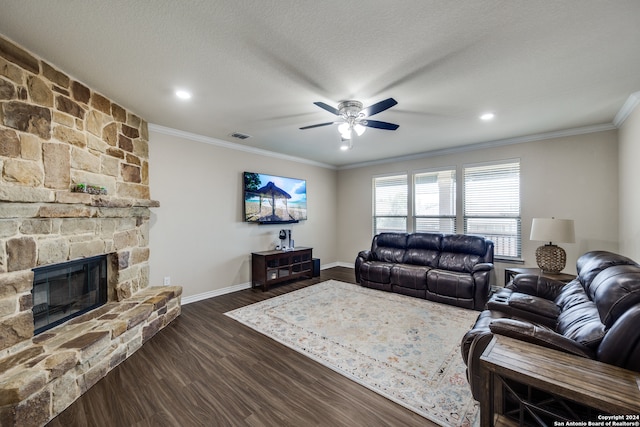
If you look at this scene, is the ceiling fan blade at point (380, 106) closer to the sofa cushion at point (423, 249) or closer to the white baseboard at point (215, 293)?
the sofa cushion at point (423, 249)

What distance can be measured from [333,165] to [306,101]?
3.96 meters

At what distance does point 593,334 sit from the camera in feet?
5.05

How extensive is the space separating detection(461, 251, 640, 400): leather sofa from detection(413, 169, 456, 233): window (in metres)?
2.68

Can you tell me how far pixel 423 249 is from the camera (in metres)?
5.19

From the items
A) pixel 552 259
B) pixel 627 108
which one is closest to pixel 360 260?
pixel 552 259

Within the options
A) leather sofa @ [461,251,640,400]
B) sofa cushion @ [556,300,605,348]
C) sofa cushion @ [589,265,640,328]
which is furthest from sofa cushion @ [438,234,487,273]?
sofa cushion @ [589,265,640,328]

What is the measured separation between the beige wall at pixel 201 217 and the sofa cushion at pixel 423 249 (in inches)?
107

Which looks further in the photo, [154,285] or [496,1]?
[154,285]

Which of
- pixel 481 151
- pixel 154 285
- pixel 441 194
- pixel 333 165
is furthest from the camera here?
pixel 333 165

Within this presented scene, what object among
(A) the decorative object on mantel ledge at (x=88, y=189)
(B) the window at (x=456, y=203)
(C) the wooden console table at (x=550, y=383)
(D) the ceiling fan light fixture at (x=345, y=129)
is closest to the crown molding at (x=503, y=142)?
(B) the window at (x=456, y=203)

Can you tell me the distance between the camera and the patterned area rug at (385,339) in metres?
2.06

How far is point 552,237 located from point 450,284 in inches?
57.0

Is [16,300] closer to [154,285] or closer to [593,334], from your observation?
[154,285]

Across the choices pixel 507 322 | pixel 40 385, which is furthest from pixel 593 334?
pixel 40 385
